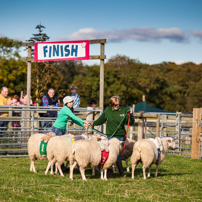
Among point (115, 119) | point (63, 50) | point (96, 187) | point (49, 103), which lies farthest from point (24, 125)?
point (96, 187)

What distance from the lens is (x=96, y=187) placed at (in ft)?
20.9

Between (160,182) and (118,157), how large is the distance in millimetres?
1142

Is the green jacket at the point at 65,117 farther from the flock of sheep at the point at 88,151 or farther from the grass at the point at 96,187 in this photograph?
the grass at the point at 96,187

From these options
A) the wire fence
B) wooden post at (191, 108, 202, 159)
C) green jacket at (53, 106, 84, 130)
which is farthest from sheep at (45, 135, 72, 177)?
wooden post at (191, 108, 202, 159)

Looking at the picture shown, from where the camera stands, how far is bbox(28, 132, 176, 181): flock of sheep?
7.06 meters

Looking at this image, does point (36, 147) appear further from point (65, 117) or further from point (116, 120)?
point (116, 120)

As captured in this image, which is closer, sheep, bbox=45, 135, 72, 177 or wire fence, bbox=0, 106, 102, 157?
sheep, bbox=45, 135, 72, 177

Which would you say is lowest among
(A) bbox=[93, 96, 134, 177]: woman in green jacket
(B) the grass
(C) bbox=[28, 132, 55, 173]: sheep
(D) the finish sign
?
(B) the grass

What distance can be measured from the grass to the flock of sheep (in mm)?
350

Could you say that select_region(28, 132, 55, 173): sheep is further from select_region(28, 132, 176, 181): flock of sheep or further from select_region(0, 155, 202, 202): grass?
select_region(0, 155, 202, 202): grass

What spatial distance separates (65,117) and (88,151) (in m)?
1.66

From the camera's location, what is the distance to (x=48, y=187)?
6.24 m

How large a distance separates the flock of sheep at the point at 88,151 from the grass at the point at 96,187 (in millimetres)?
350

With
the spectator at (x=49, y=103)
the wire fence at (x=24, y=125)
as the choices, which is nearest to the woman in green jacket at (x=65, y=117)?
the wire fence at (x=24, y=125)
